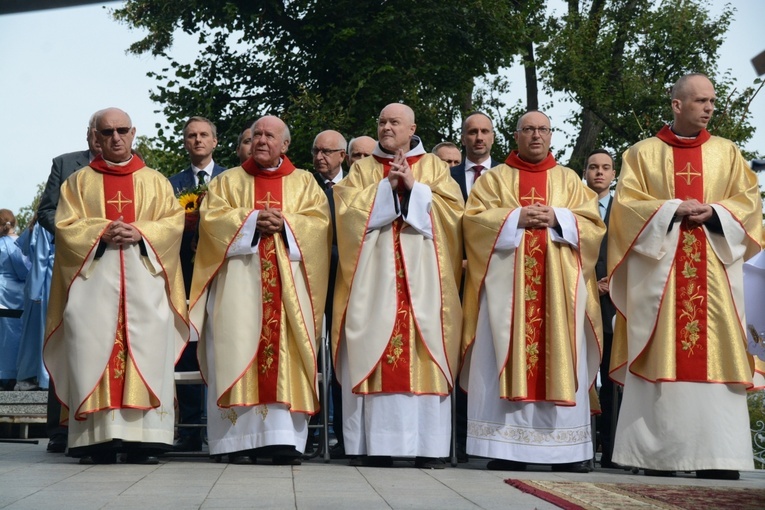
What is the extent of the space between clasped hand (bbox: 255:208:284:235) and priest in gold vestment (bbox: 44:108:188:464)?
55 cm

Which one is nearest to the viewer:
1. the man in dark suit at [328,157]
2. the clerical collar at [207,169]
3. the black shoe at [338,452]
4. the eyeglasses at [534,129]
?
the eyeglasses at [534,129]

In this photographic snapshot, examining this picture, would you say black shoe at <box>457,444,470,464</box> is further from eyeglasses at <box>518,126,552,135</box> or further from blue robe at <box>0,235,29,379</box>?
blue robe at <box>0,235,29,379</box>

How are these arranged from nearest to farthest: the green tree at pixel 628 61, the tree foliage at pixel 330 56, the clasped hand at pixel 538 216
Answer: the clasped hand at pixel 538 216, the tree foliage at pixel 330 56, the green tree at pixel 628 61

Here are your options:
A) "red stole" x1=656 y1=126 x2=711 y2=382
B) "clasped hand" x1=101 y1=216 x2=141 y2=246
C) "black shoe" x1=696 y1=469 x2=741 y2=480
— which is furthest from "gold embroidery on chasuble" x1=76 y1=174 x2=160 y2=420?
"black shoe" x1=696 y1=469 x2=741 y2=480

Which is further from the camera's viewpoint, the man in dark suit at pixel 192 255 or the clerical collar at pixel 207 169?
the clerical collar at pixel 207 169

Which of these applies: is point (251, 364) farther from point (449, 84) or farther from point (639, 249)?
point (449, 84)

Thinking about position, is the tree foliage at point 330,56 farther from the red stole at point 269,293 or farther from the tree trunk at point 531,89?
the red stole at point 269,293

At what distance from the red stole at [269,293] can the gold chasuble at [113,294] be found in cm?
58

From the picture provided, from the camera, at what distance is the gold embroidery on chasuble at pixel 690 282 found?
7316 millimetres

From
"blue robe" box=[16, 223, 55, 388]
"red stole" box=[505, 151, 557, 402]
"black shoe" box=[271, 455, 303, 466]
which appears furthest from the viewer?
"blue robe" box=[16, 223, 55, 388]

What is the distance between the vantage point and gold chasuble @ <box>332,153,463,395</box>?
7527 mm

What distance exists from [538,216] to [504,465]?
1676 millimetres

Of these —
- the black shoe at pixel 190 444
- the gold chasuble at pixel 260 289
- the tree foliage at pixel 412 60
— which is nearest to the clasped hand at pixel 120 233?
the gold chasuble at pixel 260 289

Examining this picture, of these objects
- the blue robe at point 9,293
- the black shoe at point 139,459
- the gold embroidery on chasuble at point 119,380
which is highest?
the blue robe at point 9,293
